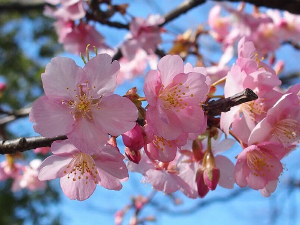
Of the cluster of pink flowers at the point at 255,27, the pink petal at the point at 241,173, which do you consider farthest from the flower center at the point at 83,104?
the cluster of pink flowers at the point at 255,27

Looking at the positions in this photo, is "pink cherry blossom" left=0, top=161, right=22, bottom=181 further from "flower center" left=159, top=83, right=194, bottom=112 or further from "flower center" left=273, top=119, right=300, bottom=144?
"flower center" left=273, top=119, right=300, bottom=144

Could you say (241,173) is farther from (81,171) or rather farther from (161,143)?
(81,171)

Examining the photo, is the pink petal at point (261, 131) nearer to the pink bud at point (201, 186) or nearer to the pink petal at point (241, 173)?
the pink petal at point (241, 173)

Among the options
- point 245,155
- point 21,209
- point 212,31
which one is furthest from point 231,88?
point 21,209

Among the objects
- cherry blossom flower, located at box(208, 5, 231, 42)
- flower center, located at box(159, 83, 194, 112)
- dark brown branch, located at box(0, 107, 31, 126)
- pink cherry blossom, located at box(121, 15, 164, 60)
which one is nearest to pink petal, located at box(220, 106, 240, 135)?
flower center, located at box(159, 83, 194, 112)

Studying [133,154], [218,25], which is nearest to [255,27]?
[218,25]

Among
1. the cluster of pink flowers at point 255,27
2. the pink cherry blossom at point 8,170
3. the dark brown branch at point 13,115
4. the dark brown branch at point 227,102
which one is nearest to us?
the dark brown branch at point 227,102

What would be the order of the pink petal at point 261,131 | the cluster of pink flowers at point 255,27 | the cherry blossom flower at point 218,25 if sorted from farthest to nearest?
the cherry blossom flower at point 218,25 < the cluster of pink flowers at point 255,27 < the pink petal at point 261,131
